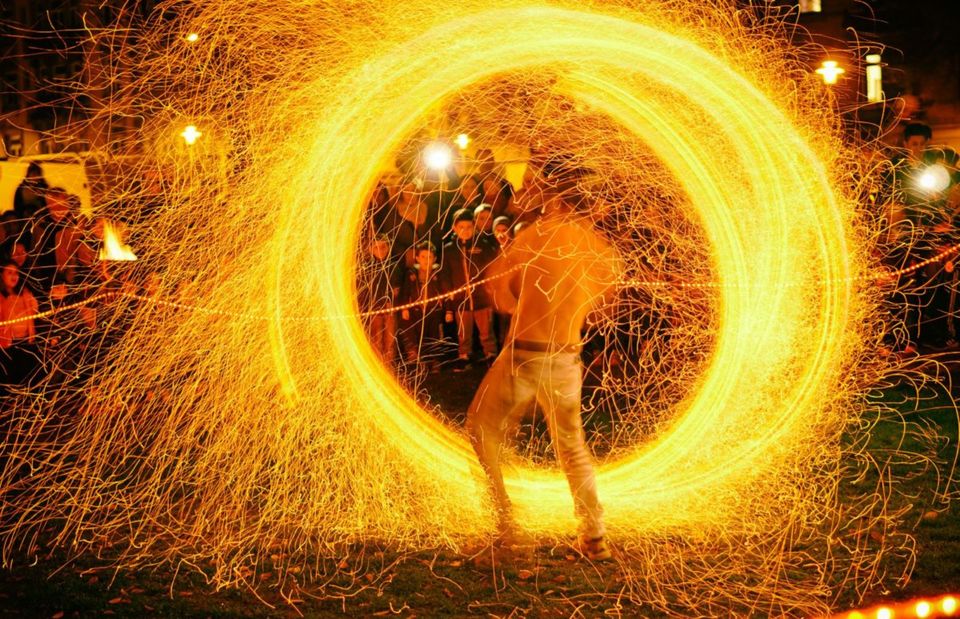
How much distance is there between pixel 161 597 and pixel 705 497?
10.3 ft

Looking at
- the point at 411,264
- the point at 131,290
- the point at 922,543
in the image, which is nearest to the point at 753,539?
the point at 922,543

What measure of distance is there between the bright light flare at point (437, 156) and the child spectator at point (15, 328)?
3.80 metres

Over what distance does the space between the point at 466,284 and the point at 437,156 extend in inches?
55.3

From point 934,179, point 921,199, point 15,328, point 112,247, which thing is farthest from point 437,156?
point 934,179

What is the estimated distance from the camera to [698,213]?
694 cm

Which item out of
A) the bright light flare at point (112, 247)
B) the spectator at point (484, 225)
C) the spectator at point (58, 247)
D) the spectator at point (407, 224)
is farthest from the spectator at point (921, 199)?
the spectator at point (58, 247)

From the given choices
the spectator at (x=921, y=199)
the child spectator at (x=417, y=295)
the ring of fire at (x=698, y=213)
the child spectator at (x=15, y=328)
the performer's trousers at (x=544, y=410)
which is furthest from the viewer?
the child spectator at (x=417, y=295)

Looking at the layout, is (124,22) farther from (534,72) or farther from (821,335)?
(821,335)

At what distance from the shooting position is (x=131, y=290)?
25.7 ft

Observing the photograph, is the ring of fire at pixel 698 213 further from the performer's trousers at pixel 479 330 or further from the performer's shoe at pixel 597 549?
the performer's trousers at pixel 479 330

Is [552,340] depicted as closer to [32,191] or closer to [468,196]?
[468,196]

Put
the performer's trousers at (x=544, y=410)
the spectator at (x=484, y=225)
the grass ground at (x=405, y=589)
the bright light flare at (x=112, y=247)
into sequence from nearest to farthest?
the grass ground at (x=405, y=589) < the performer's trousers at (x=544, y=410) < the bright light flare at (x=112, y=247) < the spectator at (x=484, y=225)

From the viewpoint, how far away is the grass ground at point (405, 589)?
15.7 ft

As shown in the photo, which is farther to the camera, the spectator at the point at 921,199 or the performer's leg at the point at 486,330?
the performer's leg at the point at 486,330
